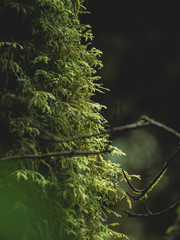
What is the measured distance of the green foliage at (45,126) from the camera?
1432 millimetres

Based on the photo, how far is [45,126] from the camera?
1.65 meters

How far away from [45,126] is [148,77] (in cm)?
86

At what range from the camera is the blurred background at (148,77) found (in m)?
1.50

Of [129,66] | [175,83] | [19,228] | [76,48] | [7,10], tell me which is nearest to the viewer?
[19,228]

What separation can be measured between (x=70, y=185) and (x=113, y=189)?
0.50m

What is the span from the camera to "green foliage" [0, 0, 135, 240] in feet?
4.70

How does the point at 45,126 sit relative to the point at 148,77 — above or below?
below

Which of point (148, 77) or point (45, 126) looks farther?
point (148, 77)

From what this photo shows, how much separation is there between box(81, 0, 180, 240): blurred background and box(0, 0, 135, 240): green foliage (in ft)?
0.89

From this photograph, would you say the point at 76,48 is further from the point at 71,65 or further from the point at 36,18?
the point at 36,18

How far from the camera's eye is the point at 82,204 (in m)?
1.66

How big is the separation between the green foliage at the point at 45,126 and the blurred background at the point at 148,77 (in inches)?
10.6

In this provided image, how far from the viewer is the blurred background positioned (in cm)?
150

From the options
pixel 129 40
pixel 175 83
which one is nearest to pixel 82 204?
pixel 175 83
